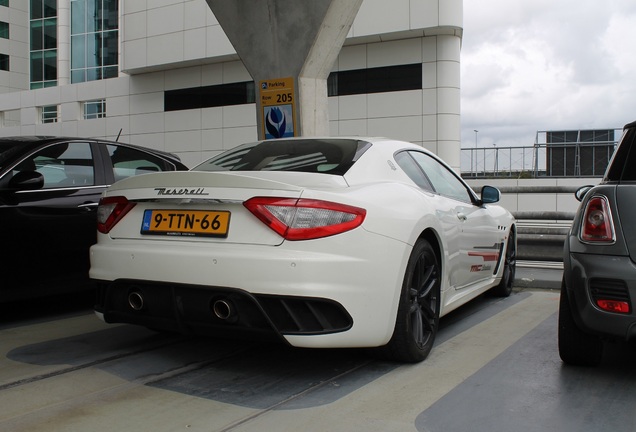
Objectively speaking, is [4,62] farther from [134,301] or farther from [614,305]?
[614,305]

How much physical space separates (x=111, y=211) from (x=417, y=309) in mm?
1908

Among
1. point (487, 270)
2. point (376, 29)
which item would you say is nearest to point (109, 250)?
point (487, 270)

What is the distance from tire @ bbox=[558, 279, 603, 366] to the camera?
3.53 metres

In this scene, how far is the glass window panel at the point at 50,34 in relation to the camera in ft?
148

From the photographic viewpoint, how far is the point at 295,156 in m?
3.91

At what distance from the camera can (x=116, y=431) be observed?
2688mm

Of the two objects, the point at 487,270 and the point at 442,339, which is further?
the point at 487,270

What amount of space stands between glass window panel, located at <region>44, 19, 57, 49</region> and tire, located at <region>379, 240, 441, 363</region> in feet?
156

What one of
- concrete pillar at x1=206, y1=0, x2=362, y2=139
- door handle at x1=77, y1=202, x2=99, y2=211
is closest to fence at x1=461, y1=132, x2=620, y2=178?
concrete pillar at x1=206, y1=0, x2=362, y2=139

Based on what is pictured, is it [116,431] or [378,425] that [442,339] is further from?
[116,431]

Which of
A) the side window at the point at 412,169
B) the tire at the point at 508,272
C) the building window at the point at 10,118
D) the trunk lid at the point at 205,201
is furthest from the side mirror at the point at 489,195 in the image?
the building window at the point at 10,118

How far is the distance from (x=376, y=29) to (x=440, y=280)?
19.8 m

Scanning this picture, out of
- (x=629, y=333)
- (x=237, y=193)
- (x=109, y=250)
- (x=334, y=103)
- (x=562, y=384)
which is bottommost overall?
(x=562, y=384)

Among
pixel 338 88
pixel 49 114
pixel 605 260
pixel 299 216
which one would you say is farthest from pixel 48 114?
pixel 605 260
